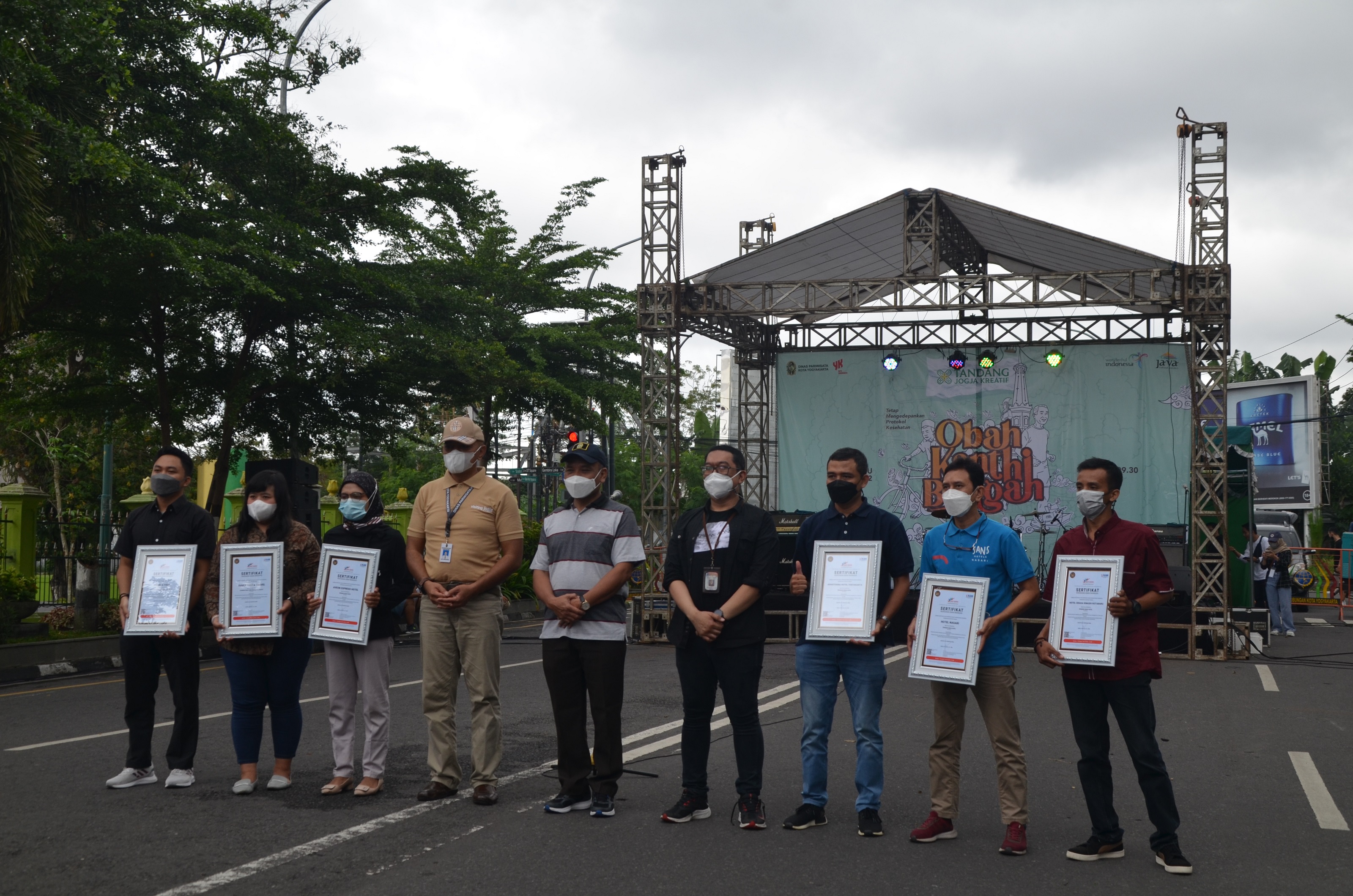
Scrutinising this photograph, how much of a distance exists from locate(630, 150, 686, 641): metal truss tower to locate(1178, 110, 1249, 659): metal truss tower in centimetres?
737

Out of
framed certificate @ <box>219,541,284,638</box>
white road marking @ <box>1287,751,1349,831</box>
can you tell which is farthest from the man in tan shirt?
white road marking @ <box>1287,751,1349,831</box>

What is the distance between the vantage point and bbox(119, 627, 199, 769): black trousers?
6863 millimetres

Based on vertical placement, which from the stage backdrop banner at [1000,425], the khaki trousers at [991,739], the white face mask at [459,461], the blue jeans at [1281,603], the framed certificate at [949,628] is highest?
the stage backdrop banner at [1000,425]

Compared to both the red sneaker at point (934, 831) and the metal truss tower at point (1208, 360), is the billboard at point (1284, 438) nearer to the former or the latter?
the metal truss tower at point (1208, 360)

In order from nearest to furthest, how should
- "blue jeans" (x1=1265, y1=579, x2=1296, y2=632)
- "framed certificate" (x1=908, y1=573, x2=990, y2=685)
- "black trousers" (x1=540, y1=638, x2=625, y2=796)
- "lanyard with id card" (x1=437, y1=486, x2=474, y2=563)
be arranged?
"framed certificate" (x1=908, y1=573, x2=990, y2=685)
"black trousers" (x1=540, y1=638, x2=625, y2=796)
"lanyard with id card" (x1=437, y1=486, x2=474, y2=563)
"blue jeans" (x1=1265, y1=579, x2=1296, y2=632)

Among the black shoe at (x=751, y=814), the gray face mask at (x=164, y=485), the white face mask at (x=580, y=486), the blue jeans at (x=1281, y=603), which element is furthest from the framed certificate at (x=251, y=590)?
the blue jeans at (x=1281, y=603)

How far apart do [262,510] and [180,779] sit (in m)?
1.57

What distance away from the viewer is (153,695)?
6922 millimetres

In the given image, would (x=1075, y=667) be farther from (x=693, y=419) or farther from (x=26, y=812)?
(x=693, y=419)

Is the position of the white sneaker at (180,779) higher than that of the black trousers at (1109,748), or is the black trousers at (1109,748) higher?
the black trousers at (1109,748)

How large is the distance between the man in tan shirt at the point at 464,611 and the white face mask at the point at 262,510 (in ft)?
2.88

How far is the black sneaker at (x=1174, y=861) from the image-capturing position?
5312mm

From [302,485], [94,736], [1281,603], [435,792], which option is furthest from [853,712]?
[1281,603]

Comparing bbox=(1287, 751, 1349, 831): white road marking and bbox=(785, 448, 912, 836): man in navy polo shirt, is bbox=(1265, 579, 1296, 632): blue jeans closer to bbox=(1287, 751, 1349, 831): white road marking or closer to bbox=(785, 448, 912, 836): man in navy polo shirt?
bbox=(1287, 751, 1349, 831): white road marking
